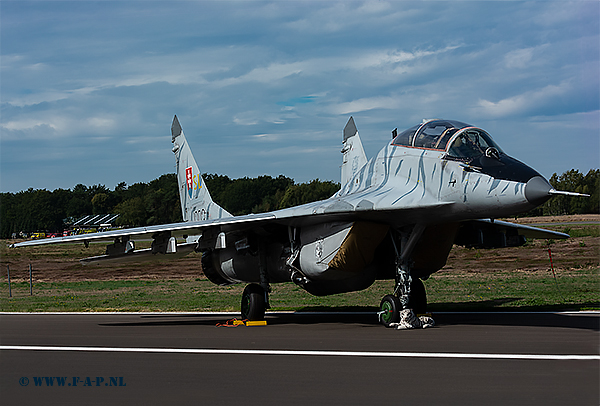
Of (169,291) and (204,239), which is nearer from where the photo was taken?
(204,239)

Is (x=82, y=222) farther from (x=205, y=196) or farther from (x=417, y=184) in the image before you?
(x=417, y=184)

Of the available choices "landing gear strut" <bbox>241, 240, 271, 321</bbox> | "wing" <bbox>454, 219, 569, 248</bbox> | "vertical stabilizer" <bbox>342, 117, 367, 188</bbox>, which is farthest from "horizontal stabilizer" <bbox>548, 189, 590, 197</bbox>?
"vertical stabilizer" <bbox>342, 117, 367, 188</bbox>

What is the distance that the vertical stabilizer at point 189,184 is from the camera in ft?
57.6

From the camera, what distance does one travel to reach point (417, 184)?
35.8 feet

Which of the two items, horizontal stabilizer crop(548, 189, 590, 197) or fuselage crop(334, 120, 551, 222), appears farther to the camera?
fuselage crop(334, 120, 551, 222)

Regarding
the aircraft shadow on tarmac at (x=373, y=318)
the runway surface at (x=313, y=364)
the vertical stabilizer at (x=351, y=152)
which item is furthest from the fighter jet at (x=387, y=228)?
the vertical stabilizer at (x=351, y=152)

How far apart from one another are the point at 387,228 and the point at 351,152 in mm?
4814

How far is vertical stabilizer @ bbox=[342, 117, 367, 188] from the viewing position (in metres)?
15.8

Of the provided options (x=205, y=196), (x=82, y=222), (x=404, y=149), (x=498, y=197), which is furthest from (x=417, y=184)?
(x=82, y=222)

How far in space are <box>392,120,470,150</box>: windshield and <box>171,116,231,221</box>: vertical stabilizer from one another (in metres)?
7.39

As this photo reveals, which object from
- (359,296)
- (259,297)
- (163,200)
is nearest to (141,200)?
(163,200)

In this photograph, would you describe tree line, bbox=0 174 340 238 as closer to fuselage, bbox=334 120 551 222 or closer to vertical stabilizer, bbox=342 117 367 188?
vertical stabilizer, bbox=342 117 367 188

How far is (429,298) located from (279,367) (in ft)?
39.7

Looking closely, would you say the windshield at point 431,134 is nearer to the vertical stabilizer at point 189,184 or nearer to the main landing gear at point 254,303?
the main landing gear at point 254,303
